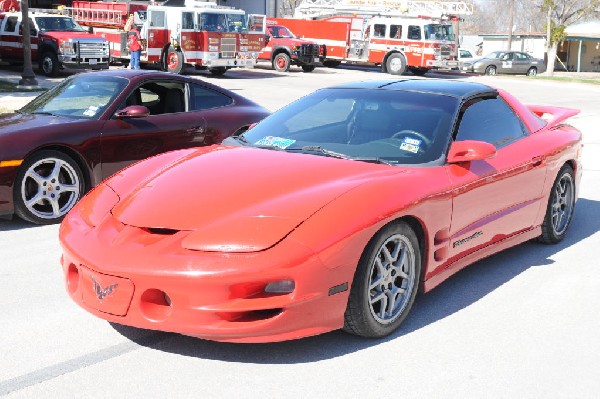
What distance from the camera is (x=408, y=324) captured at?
4492mm

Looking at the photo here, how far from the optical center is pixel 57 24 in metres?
26.1

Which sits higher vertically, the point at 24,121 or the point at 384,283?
the point at 24,121

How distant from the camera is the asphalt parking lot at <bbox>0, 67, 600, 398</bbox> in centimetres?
364

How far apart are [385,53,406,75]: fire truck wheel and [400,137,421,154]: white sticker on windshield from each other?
3012 centimetres

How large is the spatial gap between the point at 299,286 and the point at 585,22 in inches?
2601

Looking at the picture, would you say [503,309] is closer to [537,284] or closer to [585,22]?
[537,284]

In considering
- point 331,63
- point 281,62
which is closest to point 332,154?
point 281,62

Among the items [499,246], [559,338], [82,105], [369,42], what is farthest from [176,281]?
[369,42]

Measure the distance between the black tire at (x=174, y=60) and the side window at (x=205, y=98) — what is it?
1881 cm

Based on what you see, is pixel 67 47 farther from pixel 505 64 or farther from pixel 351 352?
pixel 505 64

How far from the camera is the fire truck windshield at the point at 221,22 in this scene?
87.7 feet

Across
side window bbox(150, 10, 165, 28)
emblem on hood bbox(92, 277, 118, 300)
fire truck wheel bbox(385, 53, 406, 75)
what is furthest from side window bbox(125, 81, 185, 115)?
fire truck wheel bbox(385, 53, 406, 75)

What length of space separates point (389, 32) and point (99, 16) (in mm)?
12768

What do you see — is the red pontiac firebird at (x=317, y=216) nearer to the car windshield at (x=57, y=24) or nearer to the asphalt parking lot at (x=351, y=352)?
the asphalt parking lot at (x=351, y=352)
